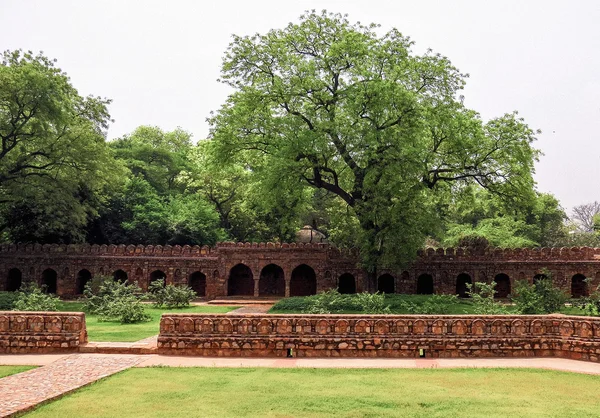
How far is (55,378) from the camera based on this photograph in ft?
32.2

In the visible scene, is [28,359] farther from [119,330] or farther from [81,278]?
[81,278]

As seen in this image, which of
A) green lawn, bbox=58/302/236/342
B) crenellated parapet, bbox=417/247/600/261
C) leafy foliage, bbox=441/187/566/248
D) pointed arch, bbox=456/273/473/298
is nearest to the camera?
green lawn, bbox=58/302/236/342

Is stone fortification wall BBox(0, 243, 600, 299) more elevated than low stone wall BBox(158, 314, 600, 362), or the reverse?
stone fortification wall BBox(0, 243, 600, 299)

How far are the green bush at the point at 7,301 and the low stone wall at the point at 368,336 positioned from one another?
41.4 feet

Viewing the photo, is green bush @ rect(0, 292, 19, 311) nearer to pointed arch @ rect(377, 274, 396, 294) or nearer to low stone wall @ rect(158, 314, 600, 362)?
low stone wall @ rect(158, 314, 600, 362)

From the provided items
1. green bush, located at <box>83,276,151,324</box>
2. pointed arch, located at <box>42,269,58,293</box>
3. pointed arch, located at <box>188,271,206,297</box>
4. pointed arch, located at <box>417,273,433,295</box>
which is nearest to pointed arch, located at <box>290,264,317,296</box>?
pointed arch, located at <box>188,271,206,297</box>

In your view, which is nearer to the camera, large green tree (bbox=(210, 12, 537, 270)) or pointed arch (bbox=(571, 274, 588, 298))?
large green tree (bbox=(210, 12, 537, 270))

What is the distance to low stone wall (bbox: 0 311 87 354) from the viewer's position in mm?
12617

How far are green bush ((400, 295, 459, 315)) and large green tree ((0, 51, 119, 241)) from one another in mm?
18013

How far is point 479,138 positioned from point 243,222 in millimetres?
20147

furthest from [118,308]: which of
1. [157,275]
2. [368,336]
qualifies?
[157,275]

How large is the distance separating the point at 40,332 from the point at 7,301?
11.2m

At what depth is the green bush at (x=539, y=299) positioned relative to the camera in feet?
57.6

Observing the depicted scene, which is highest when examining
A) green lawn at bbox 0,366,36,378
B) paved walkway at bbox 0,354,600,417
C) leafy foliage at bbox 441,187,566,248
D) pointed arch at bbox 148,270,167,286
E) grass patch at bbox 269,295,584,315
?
leafy foliage at bbox 441,187,566,248
